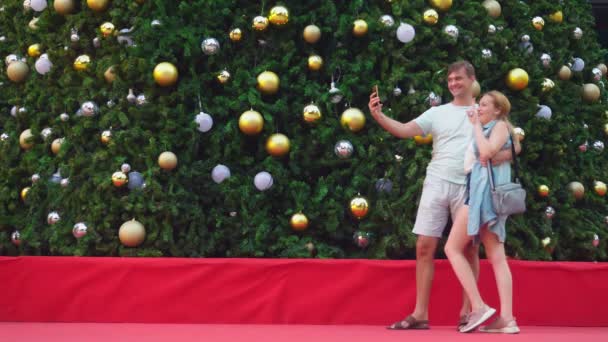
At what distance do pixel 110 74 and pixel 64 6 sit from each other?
0.77 metres

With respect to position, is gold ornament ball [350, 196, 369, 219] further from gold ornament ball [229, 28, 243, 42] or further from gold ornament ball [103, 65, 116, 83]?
gold ornament ball [103, 65, 116, 83]

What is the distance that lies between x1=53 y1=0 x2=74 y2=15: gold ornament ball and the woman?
11.3 ft

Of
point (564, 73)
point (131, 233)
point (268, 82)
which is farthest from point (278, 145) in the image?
point (564, 73)

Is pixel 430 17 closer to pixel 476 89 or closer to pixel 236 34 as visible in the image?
pixel 476 89

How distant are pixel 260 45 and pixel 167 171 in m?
1.24

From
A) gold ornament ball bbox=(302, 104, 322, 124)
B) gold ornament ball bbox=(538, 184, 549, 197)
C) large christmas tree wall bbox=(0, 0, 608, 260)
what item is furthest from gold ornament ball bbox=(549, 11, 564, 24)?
gold ornament ball bbox=(302, 104, 322, 124)

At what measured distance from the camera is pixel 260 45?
702 cm

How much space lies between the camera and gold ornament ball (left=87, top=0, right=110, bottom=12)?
6.93 metres

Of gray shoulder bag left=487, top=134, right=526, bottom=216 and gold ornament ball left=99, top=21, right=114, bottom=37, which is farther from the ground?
gold ornament ball left=99, top=21, right=114, bottom=37

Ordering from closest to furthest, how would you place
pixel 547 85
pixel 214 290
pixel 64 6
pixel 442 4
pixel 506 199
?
pixel 506 199, pixel 214 290, pixel 442 4, pixel 64 6, pixel 547 85

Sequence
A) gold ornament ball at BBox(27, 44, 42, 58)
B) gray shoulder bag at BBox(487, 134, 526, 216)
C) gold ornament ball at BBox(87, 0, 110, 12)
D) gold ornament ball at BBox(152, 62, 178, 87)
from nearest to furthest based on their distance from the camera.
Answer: gray shoulder bag at BBox(487, 134, 526, 216) < gold ornament ball at BBox(152, 62, 178, 87) < gold ornament ball at BBox(87, 0, 110, 12) < gold ornament ball at BBox(27, 44, 42, 58)

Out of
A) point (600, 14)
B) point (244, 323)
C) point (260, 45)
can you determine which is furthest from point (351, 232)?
point (600, 14)

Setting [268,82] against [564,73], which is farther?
[564,73]

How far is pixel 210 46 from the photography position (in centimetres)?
672
